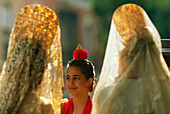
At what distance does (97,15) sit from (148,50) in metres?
10.7

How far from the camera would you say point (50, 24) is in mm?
2275

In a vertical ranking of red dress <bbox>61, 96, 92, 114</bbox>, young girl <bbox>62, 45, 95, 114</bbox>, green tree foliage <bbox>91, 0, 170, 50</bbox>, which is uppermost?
green tree foliage <bbox>91, 0, 170, 50</bbox>

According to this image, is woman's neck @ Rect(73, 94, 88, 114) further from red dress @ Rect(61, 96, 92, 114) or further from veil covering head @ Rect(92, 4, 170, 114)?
veil covering head @ Rect(92, 4, 170, 114)

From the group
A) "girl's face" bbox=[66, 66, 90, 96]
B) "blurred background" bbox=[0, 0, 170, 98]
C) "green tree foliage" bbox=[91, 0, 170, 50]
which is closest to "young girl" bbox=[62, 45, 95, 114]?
"girl's face" bbox=[66, 66, 90, 96]

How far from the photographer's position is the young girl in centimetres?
274

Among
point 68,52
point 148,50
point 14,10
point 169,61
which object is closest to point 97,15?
point 68,52

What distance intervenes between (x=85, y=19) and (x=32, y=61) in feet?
44.7

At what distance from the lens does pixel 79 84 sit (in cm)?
274

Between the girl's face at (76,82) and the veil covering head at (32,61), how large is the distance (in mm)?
409

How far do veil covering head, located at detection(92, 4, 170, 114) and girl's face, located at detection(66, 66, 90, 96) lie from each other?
1.62 ft

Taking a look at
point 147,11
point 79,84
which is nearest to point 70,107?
point 79,84

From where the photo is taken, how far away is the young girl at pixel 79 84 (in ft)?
9.00

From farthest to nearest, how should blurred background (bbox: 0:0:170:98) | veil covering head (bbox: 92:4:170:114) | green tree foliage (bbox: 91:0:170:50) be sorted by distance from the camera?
blurred background (bbox: 0:0:170:98) < green tree foliage (bbox: 91:0:170:50) < veil covering head (bbox: 92:4:170:114)

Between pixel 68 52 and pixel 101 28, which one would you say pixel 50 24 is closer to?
pixel 101 28
